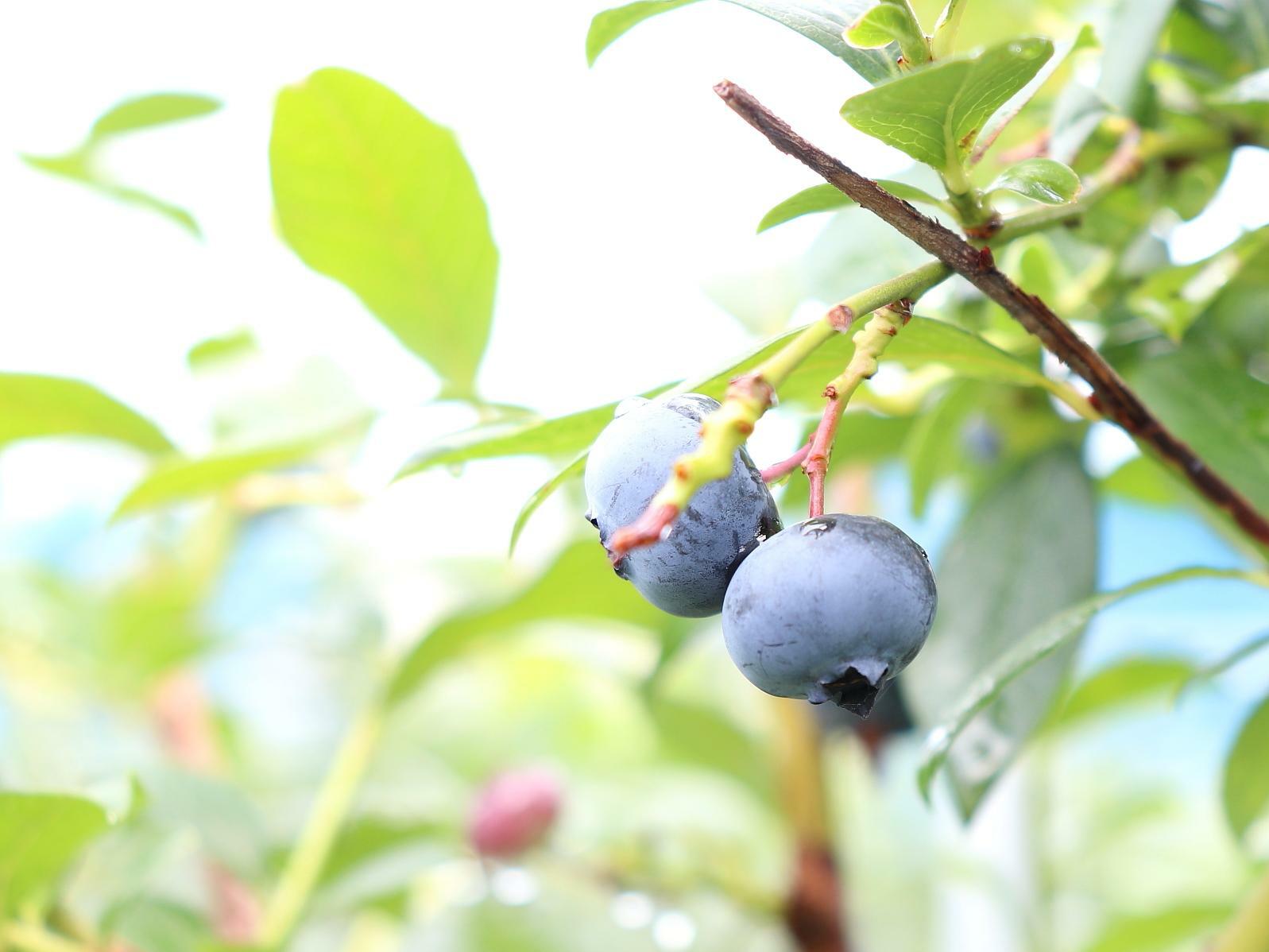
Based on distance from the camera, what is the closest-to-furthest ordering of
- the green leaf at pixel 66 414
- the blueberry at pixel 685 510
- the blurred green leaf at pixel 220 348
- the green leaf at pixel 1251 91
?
1. the blueberry at pixel 685 510
2. the green leaf at pixel 1251 91
3. the green leaf at pixel 66 414
4. the blurred green leaf at pixel 220 348

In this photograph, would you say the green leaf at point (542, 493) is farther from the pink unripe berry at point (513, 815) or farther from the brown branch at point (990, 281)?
the pink unripe berry at point (513, 815)

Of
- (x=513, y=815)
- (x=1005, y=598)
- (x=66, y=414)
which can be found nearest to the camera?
(x=1005, y=598)

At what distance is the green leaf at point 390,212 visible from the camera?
625 millimetres

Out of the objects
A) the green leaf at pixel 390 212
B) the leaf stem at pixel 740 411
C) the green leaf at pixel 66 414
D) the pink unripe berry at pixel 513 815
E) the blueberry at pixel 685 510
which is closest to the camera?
the leaf stem at pixel 740 411

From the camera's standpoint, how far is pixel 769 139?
0.33 m

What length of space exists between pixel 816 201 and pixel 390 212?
332 mm

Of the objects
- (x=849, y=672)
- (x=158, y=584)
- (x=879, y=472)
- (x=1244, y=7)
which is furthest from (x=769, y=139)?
(x=158, y=584)

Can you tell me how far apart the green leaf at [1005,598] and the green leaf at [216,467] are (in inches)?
14.3

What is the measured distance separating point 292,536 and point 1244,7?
1360mm

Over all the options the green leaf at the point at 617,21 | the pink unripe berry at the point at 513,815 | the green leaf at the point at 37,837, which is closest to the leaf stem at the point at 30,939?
the green leaf at the point at 37,837

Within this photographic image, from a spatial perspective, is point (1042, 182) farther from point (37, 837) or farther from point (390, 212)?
point (37, 837)

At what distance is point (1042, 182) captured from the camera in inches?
14.7

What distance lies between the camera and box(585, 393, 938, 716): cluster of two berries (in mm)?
340

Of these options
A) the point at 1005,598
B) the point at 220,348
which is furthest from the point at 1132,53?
the point at 220,348
